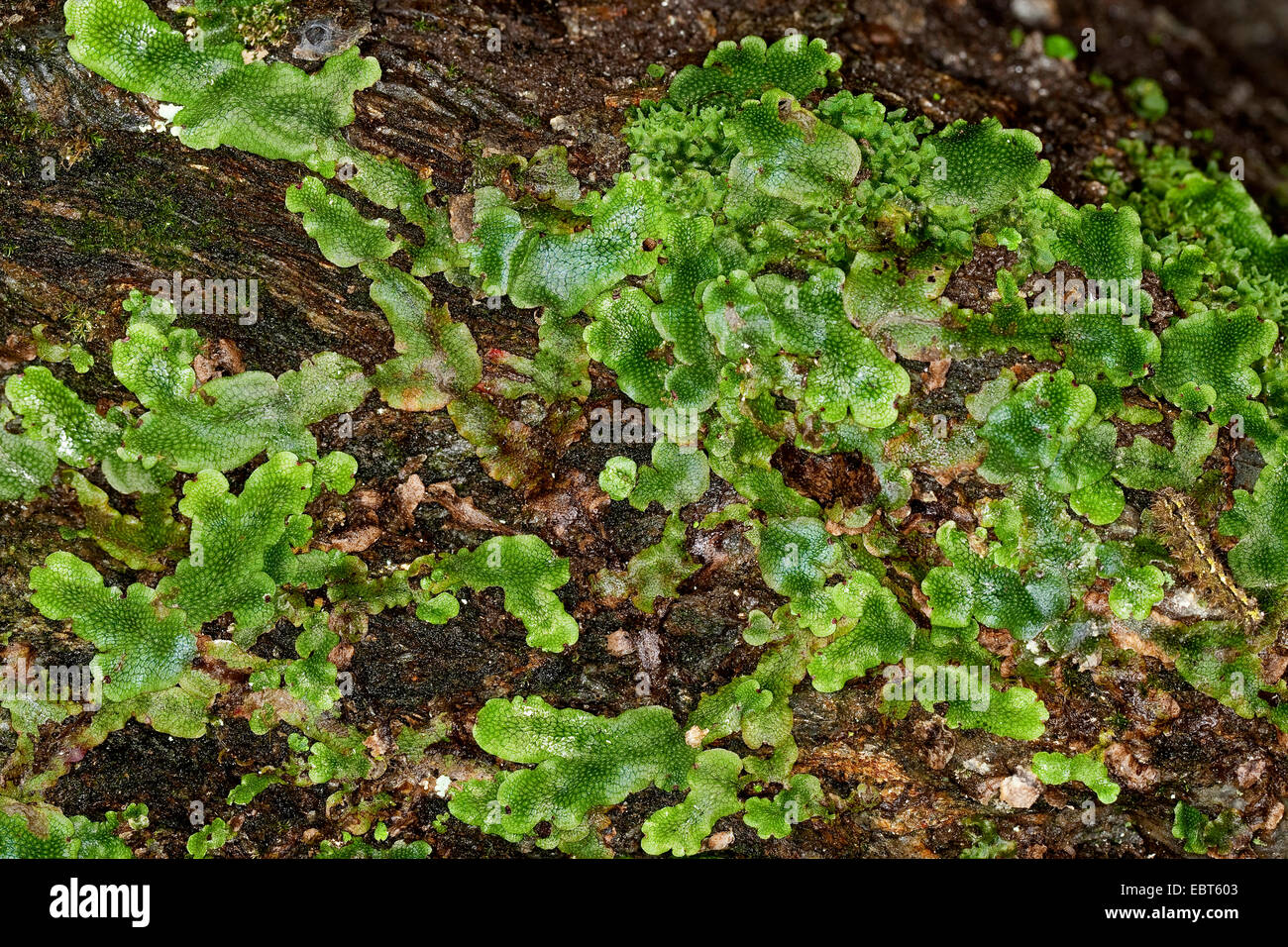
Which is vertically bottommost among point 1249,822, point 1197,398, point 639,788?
point 1249,822

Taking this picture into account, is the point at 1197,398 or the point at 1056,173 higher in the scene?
the point at 1056,173

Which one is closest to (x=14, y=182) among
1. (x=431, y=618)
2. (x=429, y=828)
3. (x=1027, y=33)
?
(x=431, y=618)

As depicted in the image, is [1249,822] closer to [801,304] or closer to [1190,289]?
[1190,289]

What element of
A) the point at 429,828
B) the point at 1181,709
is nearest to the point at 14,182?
the point at 429,828

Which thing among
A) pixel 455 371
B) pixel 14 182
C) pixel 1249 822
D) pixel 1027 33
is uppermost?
pixel 1027 33

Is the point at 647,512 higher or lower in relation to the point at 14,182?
lower

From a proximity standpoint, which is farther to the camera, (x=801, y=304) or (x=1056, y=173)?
(x=1056, y=173)

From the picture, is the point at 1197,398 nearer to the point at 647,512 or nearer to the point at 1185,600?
the point at 1185,600

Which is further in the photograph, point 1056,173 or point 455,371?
point 1056,173
